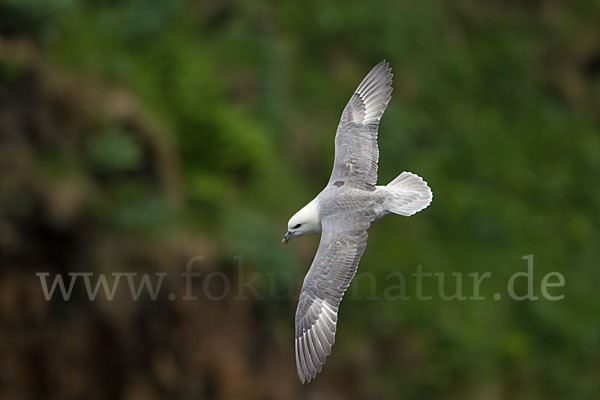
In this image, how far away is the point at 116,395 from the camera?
37.9ft

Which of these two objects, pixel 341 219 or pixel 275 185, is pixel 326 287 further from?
pixel 275 185

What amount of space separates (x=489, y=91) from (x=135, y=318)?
A: 8442mm

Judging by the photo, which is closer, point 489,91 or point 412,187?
point 412,187

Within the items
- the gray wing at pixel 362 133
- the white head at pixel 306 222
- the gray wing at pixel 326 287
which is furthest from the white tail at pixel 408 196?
the white head at pixel 306 222

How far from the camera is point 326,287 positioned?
7.61 metres

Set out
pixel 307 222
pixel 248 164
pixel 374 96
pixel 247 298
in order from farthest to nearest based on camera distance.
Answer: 1. pixel 248 164
2. pixel 247 298
3. pixel 374 96
4. pixel 307 222

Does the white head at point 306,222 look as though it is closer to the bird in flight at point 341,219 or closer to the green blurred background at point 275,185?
the bird in flight at point 341,219

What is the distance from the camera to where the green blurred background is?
11.5 meters

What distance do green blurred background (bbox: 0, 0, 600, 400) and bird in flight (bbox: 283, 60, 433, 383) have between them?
3.76 meters

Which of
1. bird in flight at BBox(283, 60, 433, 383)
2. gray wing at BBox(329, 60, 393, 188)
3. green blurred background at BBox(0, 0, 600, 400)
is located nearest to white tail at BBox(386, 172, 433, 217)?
bird in flight at BBox(283, 60, 433, 383)

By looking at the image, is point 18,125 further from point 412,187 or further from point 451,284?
point 451,284

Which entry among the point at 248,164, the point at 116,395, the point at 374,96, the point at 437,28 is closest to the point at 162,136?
the point at 248,164

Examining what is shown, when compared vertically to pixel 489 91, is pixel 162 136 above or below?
below

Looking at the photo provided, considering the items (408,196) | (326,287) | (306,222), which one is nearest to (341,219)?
(306,222)
